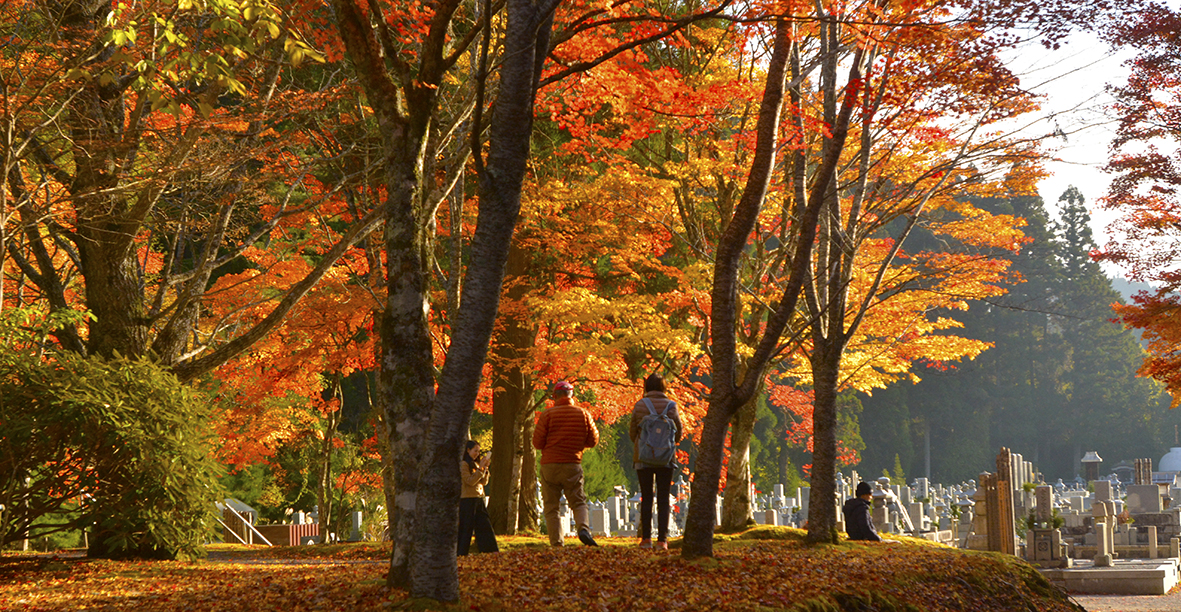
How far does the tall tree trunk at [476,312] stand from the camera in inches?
203

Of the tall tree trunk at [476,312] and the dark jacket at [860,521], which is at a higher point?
the tall tree trunk at [476,312]

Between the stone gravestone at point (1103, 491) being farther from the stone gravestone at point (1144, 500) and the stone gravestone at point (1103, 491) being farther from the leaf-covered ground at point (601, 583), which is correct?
the leaf-covered ground at point (601, 583)

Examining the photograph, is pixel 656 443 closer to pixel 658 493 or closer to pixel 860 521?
pixel 658 493

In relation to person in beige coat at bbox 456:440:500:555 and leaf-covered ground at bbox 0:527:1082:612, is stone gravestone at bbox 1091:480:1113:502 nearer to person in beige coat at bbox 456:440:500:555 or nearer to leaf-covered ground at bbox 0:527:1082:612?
leaf-covered ground at bbox 0:527:1082:612

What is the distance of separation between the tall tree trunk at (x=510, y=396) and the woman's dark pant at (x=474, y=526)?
4.96m

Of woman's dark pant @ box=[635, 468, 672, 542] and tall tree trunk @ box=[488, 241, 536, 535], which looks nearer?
woman's dark pant @ box=[635, 468, 672, 542]

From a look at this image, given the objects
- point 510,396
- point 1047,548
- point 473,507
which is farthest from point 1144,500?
point 473,507

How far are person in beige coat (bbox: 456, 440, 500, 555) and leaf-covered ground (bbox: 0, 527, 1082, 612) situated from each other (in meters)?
0.82

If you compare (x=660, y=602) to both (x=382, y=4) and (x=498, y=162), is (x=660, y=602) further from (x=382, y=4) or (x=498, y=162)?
(x=382, y=4)

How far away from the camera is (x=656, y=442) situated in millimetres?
8383

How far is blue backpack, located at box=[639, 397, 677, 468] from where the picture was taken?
838 centimetres

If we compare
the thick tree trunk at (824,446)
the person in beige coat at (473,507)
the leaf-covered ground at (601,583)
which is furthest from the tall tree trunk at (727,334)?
the person in beige coat at (473,507)

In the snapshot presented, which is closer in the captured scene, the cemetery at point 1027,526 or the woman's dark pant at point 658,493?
the woman's dark pant at point 658,493

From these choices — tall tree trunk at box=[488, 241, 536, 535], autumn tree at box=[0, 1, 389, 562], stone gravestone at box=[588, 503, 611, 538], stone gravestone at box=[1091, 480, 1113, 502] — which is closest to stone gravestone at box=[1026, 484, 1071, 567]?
stone gravestone at box=[1091, 480, 1113, 502]
